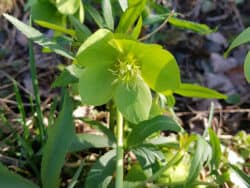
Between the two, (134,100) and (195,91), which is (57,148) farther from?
(195,91)

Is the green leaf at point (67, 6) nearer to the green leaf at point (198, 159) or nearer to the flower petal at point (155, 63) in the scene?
the flower petal at point (155, 63)

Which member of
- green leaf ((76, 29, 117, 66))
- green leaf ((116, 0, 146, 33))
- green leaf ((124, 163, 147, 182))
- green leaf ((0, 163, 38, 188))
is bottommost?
green leaf ((124, 163, 147, 182))

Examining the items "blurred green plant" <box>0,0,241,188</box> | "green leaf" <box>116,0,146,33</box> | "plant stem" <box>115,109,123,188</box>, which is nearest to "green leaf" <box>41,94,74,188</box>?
"blurred green plant" <box>0,0,241,188</box>

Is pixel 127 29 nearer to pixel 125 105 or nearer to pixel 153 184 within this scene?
pixel 125 105

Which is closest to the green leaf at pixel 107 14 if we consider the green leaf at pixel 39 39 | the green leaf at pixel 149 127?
the green leaf at pixel 39 39

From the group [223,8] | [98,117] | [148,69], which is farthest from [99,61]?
[223,8]

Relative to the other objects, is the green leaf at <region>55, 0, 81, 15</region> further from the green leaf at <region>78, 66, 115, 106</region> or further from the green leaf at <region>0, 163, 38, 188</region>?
the green leaf at <region>0, 163, 38, 188</region>

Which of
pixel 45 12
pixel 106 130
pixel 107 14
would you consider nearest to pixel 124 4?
pixel 107 14
